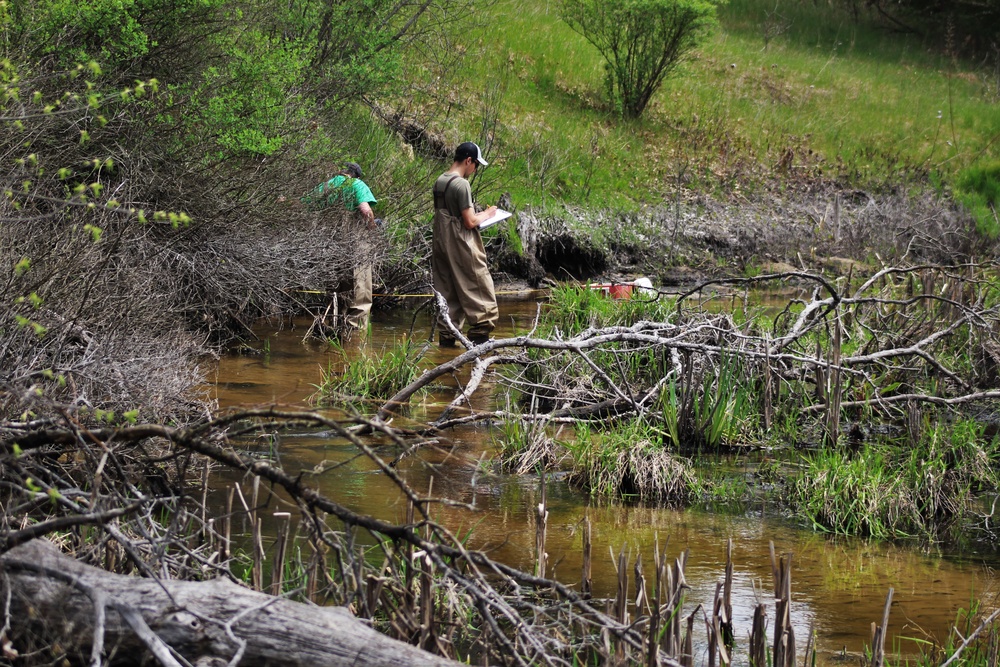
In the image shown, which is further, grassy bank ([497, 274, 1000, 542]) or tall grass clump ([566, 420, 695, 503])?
tall grass clump ([566, 420, 695, 503])

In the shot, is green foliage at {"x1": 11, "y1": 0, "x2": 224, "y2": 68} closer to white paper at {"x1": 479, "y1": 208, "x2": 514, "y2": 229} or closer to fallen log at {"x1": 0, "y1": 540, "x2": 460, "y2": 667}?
white paper at {"x1": 479, "y1": 208, "x2": 514, "y2": 229}

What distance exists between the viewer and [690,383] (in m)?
7.92

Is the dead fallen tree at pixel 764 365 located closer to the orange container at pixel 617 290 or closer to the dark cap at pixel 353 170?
the orange container at pixel 617 290

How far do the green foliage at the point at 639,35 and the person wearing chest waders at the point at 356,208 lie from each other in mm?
10416

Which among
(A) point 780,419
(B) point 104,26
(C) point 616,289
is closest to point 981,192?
(C) point 616,289

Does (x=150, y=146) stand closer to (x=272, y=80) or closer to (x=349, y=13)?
(x=272, y=80)

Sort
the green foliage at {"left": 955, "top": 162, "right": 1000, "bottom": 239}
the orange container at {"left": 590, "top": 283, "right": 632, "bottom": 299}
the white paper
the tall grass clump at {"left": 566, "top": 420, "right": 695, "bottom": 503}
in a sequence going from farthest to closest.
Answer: the green foliage at {"left": 955, "top": 162, "right": 1000, "bottom": 239}
the orange container at {"left": 590, "top": 283, "right": 632, "bottom": 299}
the white paper
the tall grass clump at {"left": 566, "top": 420, "right": 695, "bottom": 503}

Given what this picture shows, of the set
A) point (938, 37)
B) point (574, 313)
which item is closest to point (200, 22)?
point (574, 313)

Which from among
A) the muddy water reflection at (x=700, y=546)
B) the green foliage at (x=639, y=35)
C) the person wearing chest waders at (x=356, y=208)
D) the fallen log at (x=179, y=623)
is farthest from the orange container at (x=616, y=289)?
the green foliage at (x=639, y=35)

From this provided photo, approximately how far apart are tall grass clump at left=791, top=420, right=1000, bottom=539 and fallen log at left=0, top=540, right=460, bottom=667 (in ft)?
13.6

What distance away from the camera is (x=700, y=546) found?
625cm

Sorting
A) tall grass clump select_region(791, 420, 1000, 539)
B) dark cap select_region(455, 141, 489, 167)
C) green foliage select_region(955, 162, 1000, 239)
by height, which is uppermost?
dark cap select_region(455, 141, 489, 167)

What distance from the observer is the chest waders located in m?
11.2

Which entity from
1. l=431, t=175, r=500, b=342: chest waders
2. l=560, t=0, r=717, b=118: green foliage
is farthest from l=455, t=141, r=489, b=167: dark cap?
l=560, t=0, r=717, b=118: green foliage
